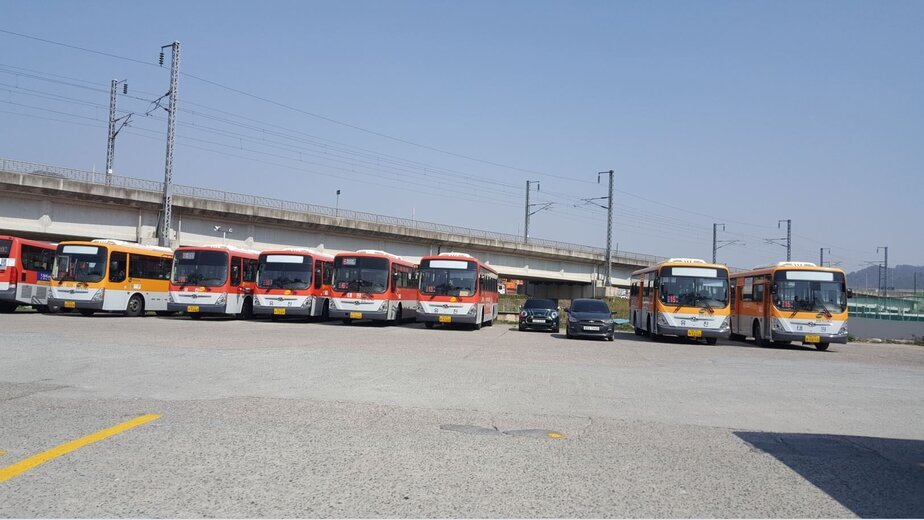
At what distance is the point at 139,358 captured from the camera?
1456cm

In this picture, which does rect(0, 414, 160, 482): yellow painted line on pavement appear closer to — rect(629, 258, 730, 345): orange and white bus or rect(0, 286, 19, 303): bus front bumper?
rect(629, 258, 730, 345): orange and white bus

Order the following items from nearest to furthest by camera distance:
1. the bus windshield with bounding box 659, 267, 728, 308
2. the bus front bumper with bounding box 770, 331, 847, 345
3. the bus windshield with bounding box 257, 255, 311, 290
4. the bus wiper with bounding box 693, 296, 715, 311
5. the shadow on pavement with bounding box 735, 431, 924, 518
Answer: the shadow on pavement with bounding box 735, 431, 924, 518 < the bus front bumper with bounding box 770, 331, 847, 345 < the bus wiper with bounding box 693, 296, 715, 311 < the bus windshield with bounding box 659, 267, 728, 308 < the bus windshield with bounding box 257, 255, 311, 290

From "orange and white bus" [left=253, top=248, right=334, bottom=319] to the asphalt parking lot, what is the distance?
50.2 feet

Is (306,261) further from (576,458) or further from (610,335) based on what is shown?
(576,458)

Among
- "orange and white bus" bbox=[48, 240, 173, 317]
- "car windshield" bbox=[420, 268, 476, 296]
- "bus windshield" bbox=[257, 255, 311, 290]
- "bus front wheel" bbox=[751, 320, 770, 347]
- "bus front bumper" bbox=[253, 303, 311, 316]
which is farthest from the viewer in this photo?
"bus windshield" bbox=[257, 255, 311, 290]

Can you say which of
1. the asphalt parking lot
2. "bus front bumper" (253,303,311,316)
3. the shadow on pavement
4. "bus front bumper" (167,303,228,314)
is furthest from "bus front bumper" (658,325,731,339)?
"bus front bumper" (167,303,228,314)

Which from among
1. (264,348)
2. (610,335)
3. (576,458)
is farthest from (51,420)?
(610,335)

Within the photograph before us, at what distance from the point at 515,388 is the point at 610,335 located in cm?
1633

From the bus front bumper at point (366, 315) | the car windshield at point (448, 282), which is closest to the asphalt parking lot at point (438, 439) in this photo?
the car windshield at point (448, 282)

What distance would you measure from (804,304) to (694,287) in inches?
157

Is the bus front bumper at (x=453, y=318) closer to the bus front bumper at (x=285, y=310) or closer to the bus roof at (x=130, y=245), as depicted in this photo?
the bus front bumper at (x=285, y=310)

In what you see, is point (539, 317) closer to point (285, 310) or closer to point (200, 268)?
point (285, 310)

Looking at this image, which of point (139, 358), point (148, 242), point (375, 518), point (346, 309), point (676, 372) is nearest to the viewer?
point (375, 518)

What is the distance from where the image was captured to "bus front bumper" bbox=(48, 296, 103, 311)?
96.6ft
